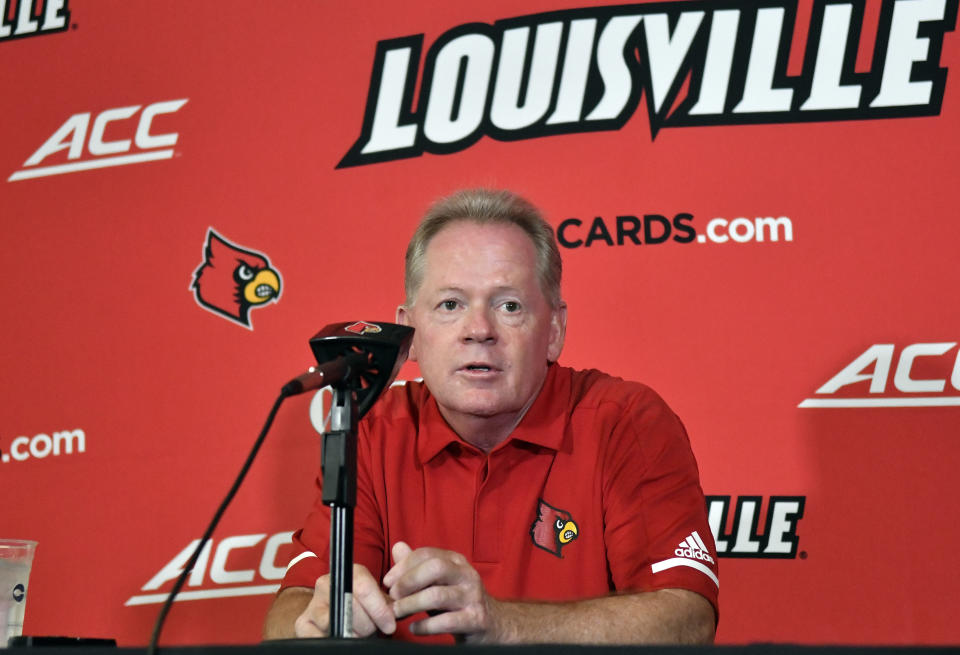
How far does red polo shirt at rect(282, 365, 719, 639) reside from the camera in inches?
72.9

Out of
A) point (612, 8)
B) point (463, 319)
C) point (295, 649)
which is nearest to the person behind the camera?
point (295, 649)

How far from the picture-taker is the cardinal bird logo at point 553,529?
75.4 inches

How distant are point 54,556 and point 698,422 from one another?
1.67 m

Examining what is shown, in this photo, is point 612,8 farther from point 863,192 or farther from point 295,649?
point 295,649

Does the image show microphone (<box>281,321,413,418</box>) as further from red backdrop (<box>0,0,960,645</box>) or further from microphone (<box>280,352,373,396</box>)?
red backdrop (<box>0,0,960,645</box>)

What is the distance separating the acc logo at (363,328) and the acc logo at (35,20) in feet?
6.97

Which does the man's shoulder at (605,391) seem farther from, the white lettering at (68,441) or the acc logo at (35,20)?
the acc logo at (35,20)

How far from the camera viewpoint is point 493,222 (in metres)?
2.09

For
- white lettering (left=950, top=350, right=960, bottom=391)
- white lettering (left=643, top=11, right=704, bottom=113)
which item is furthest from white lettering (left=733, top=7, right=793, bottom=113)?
white lettering (left=950, top=350, right=960, bottom=391)

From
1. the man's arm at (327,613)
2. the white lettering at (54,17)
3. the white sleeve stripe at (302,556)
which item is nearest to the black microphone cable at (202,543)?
the man's arm at (327,613)

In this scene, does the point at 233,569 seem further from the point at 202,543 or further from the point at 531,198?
the point at 202,543

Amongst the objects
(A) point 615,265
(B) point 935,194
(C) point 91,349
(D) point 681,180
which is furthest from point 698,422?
(C) point 91,349

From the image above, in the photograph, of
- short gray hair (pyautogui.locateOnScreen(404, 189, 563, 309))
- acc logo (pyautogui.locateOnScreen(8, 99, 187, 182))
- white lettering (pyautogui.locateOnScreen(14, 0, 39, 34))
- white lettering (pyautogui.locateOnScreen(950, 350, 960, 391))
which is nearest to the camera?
short gray hair (pyautogui.locateOnScreen(404, 189, 563, 309))

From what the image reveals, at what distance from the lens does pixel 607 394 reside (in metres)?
2.05
